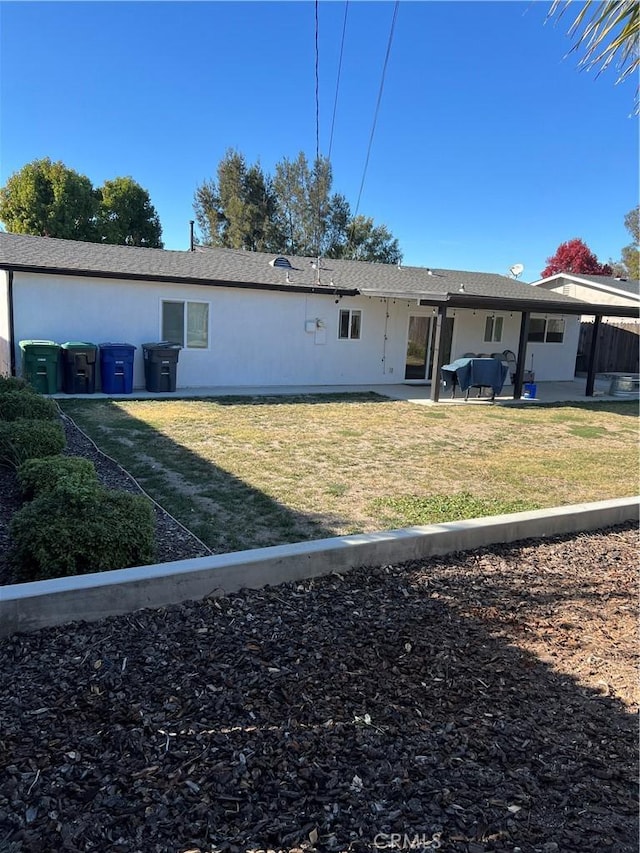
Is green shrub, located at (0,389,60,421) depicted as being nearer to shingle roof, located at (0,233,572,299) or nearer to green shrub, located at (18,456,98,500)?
green shrub, located at (18,456,98,500)

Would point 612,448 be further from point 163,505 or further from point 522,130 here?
point 522,130

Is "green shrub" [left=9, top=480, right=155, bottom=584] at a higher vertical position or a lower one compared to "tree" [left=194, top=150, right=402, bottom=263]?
lower

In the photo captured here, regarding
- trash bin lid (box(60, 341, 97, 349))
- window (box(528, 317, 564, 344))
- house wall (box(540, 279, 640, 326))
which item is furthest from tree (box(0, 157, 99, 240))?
window (box(528, 317, 564, 344))

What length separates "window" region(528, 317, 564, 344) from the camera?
1902cm

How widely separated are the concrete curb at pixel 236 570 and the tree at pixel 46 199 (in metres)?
35.2

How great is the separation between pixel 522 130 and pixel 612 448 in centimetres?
1098

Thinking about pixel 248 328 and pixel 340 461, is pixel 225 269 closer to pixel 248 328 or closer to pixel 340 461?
pixel 248 328

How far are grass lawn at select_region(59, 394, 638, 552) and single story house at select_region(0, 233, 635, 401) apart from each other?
2423mm

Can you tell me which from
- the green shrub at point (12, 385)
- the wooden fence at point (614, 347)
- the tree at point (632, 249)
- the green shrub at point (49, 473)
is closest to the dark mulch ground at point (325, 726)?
the green shrub at point (49, 473)

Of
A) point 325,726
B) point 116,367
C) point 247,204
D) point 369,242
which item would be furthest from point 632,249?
point 325,726

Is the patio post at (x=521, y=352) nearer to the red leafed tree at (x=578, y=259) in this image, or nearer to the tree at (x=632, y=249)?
the red leafed tree at (x=578, y=259)

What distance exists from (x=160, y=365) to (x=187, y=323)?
161cm

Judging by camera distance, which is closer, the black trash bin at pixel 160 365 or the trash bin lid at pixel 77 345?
the trash bin lid at pixel 77 345

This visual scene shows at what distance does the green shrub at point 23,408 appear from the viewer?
20.6 feet
